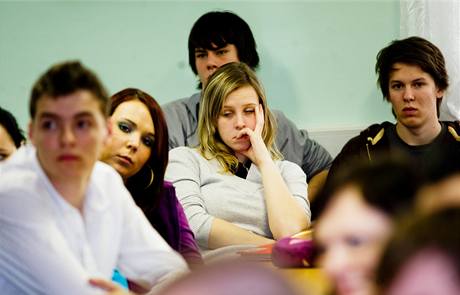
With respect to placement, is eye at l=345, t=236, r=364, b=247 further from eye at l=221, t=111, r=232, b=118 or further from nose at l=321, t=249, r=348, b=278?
eye at l=221, t=111, r=232, b=118

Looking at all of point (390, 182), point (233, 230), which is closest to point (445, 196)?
point (390, 182)

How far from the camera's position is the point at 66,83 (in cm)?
30

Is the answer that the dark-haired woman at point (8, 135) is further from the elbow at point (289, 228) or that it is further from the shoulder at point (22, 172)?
the elbow at point (289, 228)

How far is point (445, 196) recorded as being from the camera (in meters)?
0.23

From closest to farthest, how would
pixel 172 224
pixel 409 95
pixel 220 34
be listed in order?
pixel 172 224
pixel 409 95
pixel 220 34

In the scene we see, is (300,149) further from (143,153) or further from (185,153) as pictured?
(143,153)

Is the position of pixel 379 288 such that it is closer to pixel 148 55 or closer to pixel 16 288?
pixel 16 288

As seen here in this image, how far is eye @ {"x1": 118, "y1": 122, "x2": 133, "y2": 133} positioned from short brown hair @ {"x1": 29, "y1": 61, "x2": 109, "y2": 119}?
122 mm

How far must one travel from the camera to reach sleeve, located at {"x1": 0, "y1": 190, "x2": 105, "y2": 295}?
1.09 feet

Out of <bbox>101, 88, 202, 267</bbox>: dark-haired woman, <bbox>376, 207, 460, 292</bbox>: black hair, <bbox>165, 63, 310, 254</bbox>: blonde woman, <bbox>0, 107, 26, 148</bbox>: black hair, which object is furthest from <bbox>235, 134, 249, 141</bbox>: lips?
<bbox>376, 207, 460, 292</bbox>: black hair

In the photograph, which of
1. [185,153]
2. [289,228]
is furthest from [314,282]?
[185,153]

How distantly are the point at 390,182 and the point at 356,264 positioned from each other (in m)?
0.03

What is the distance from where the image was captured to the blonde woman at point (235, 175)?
2.61 ft

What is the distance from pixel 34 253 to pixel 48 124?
0.08 meters
